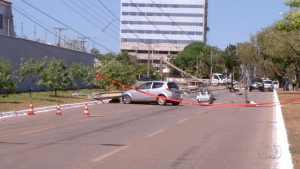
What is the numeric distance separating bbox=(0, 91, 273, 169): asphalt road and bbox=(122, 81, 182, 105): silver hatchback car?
1378cm

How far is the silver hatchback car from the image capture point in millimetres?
38469

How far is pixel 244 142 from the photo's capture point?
1688cm

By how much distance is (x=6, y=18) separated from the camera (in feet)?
187

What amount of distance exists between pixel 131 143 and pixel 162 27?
6454 inches

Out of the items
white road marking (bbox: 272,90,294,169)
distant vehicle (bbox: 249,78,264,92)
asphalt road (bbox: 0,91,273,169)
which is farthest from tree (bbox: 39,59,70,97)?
distant vehicle (bbox: 249,78,264,92)

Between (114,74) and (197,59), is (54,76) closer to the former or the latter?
(114,74)

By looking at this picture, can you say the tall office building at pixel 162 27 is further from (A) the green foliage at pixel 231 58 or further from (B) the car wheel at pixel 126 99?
(B) the car wheel at pixel 126 99

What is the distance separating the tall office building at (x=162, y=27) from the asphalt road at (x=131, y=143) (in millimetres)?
144351

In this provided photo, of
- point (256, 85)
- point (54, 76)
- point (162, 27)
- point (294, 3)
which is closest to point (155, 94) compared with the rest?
point (54, 76)

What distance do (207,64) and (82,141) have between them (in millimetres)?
108010

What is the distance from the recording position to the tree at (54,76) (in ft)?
130

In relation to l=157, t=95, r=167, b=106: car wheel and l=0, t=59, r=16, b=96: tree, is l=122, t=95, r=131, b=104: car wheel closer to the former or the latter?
l=157, t=95, r=167, b=106: car wheel

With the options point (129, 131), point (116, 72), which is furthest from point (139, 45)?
point (129, 131)

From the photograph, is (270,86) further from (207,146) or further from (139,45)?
(139,45)
